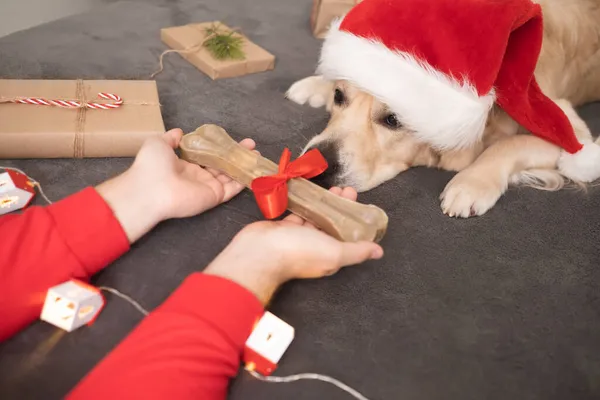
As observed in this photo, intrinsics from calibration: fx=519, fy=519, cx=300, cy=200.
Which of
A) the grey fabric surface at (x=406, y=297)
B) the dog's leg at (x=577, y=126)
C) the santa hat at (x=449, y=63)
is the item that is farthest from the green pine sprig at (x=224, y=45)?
the dog's leg at (x=577, y=126)

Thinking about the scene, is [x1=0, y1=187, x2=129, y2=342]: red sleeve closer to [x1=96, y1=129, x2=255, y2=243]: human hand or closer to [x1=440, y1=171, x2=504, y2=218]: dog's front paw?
[x1=96, y1=129, x2=255, y2=243]: human hand

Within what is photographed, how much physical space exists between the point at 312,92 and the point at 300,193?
2.72 feet

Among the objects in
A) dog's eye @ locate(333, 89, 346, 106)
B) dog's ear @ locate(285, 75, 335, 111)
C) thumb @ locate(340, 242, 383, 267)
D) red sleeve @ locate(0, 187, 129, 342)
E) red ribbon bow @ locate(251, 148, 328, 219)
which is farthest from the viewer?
dog's ear @ locate(285, 75, 335, 111)

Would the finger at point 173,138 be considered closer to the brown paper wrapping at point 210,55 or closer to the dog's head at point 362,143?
the dog's head at point 362,143

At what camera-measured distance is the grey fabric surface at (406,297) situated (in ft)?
3.36

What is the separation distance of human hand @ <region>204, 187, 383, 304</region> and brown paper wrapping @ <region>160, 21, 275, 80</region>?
1105 mm

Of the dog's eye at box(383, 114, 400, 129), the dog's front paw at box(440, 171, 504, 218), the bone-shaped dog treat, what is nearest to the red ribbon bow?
the bone-shaped dog treat

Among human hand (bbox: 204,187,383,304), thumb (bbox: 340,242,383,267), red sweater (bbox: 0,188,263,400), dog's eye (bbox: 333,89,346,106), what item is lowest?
red sweater (bbox: 0,188,263,400)

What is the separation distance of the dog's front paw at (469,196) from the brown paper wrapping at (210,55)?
993mm

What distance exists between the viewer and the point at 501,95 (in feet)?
4.88

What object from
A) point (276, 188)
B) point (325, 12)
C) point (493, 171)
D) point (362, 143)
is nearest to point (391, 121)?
point (362, 143)

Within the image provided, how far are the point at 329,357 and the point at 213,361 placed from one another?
0.26m

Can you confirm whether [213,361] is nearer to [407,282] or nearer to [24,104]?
[407,282]

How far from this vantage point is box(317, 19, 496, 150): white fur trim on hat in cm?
141
